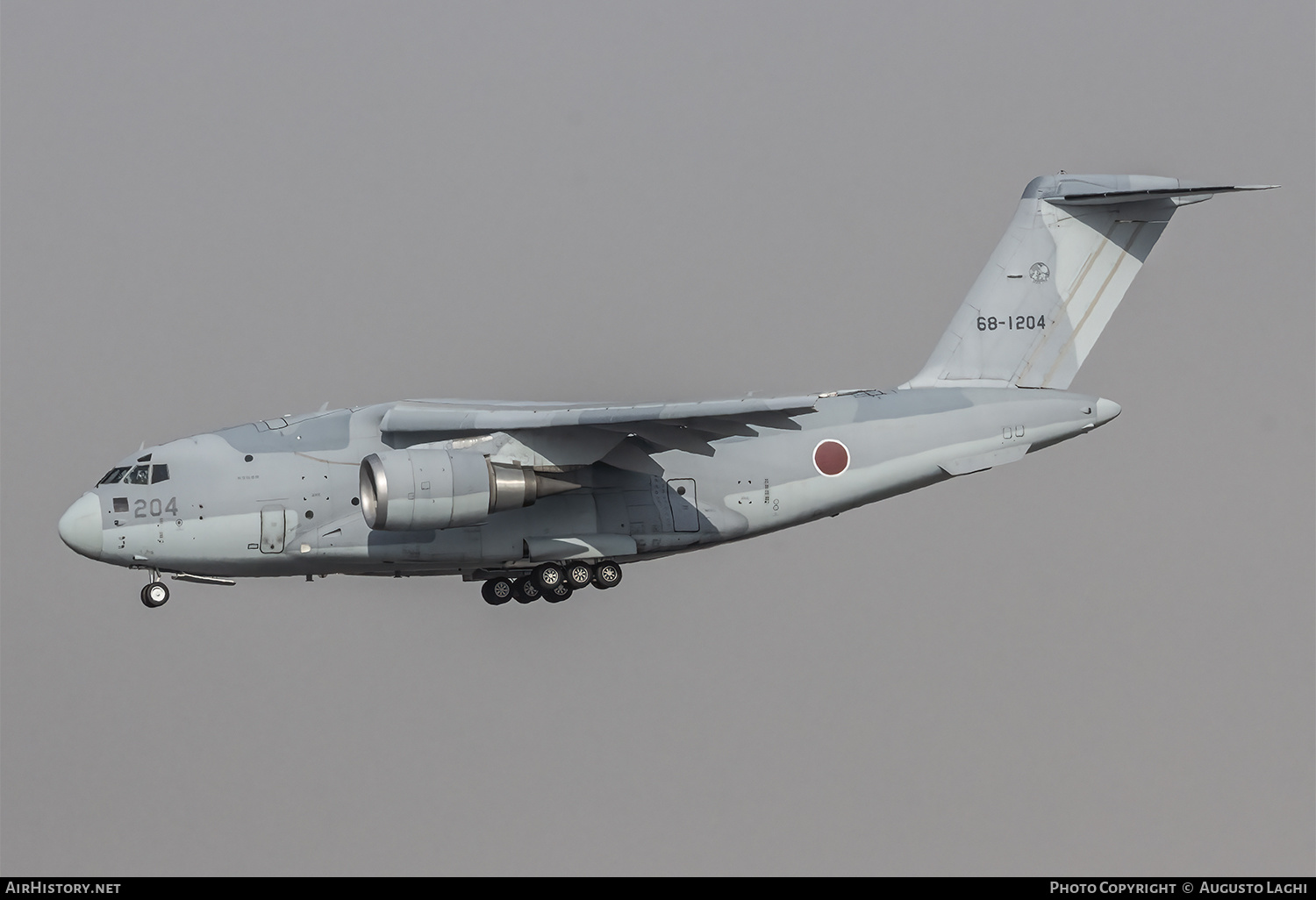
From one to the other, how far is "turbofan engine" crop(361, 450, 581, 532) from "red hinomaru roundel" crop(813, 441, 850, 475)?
11.9 ft

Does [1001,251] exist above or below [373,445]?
above

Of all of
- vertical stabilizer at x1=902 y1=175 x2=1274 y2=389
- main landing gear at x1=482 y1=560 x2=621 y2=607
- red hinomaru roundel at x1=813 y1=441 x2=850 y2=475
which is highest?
vertical stabilizer at x1=902 y1=175 x2=1274 y2=389

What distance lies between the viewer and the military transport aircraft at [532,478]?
16438 millimetres

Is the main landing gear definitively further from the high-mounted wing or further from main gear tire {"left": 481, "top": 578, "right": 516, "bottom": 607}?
the high-mounted wing

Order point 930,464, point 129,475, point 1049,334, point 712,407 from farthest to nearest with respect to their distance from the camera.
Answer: point 1049,334, point 930,464, point 129,475, point 712,407

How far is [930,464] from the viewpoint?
61.1ft

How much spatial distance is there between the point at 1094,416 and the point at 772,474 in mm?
3996

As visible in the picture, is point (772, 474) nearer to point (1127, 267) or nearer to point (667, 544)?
point (667, 544)

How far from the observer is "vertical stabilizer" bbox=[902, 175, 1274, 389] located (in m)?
19.7

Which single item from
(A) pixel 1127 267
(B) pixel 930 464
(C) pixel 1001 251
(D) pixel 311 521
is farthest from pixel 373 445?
(A) pixel 1127 267

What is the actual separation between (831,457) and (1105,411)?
3.43 m

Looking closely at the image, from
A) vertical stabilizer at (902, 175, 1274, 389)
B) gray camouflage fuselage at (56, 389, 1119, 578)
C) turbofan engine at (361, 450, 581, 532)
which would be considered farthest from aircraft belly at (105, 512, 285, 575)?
vertical stabilizer at (902, 175, 1274, 389)

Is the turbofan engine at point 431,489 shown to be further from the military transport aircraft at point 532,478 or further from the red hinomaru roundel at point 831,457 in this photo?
the red hinomaru roundel at point 831,457

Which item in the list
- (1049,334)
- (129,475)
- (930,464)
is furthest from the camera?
(1049,334)
